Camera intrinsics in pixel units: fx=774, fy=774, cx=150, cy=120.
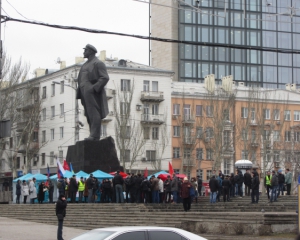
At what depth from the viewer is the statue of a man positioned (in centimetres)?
3581

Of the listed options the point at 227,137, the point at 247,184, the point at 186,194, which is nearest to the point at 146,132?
the point at 227,137

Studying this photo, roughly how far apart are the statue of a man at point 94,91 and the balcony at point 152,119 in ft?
144

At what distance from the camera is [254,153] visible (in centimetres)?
7606

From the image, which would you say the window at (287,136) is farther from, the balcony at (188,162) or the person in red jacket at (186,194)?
the person in red jacket at (186,194)

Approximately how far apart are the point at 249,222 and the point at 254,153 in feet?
171

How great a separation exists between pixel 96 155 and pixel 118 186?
140 inches

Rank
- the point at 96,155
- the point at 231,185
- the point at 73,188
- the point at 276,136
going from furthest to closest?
1. the point at 276,136
2. the point at 231,185
3. the point at 96,155
4. the point at 73,188

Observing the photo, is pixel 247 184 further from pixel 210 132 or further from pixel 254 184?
pixel 210 132

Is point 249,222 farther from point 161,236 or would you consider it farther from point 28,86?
point 28,86

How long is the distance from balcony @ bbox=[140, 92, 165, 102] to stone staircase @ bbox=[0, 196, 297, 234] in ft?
152

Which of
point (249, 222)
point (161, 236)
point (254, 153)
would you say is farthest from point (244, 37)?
point (161, 236)

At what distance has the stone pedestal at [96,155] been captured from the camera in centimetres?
3541

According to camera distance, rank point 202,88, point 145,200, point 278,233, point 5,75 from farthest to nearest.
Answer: point 202,88 < point 5,75 < point 145,200 < point 278,233

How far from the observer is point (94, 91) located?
1414 inches
